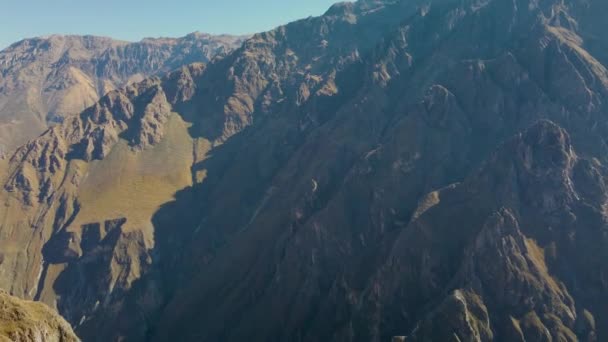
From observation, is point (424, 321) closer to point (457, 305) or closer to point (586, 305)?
point (457, 305)

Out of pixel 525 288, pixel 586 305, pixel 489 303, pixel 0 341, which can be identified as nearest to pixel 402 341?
pixel 489 303

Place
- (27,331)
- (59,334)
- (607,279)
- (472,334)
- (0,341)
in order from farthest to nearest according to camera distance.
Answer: (607,279)
(472,334)
(59,334)
(27,331)
(0,341)

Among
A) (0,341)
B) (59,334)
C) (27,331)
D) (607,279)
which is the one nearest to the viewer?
(0,341)

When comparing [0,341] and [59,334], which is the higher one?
[0,341]

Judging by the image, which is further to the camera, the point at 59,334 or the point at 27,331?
the point at 59,334

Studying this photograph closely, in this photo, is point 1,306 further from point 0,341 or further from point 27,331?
point 0,341

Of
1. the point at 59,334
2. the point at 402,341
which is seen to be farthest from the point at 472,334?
the point at 59,334

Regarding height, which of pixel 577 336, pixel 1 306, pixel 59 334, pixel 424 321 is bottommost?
pixel 577 336
